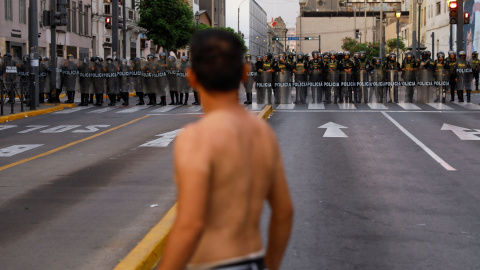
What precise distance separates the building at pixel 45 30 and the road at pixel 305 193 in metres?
23.1

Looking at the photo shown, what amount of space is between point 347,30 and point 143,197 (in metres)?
138

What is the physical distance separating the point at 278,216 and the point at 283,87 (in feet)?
90.9

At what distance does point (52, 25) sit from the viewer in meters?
27.8

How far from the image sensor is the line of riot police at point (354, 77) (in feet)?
101

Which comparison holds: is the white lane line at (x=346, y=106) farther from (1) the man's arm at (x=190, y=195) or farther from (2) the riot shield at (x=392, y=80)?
(1) the man's arm at (x=190, y=195)

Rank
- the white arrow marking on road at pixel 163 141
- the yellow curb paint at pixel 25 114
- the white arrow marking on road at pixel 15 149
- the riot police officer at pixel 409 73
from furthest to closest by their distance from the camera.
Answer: the riot police officer at pixel 409 73 < the yellow curb paint at pixel 25 114 < the white arrow marking on road at pixel 163 141 < the white arrow marking on road at pixel 15 149

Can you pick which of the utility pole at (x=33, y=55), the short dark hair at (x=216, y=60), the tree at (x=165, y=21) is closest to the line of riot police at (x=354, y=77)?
the utility pole at (x=33, y=55)

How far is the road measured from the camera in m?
6.96

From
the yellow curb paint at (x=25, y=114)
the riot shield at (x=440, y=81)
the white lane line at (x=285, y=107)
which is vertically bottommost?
the yellow curb paint at (x=25, y=114)

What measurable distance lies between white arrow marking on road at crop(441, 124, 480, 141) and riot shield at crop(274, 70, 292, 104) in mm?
10789

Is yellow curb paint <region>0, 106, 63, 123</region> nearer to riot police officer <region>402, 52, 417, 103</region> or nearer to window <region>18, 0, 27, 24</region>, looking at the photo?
riot police officer <region>402, 52, 417, 103</region>

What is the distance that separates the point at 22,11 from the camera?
45375 mm

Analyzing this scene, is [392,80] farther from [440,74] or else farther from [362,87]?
[440,74]

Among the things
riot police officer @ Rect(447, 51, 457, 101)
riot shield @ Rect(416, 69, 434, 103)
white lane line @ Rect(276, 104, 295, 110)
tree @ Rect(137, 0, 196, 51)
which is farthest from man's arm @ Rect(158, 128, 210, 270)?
tree @ Rect(137, 0, 196, 51)
